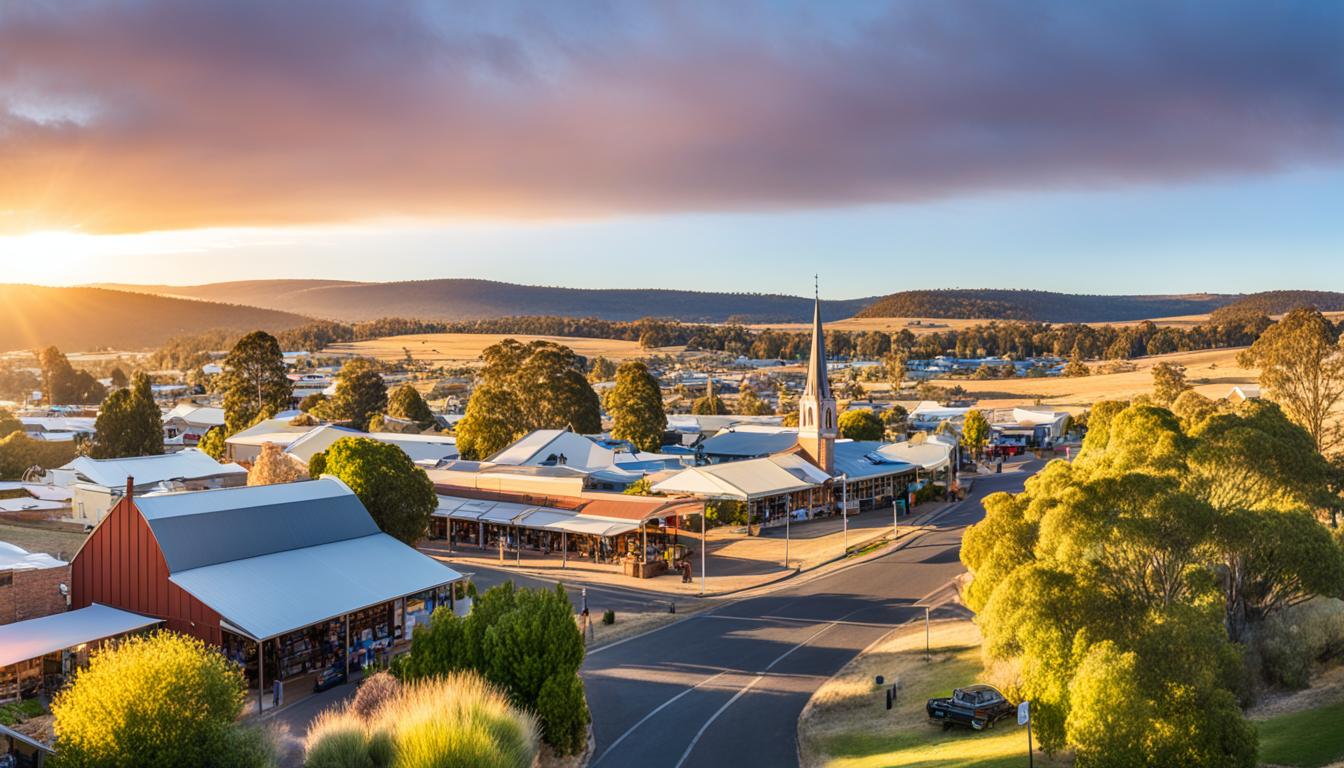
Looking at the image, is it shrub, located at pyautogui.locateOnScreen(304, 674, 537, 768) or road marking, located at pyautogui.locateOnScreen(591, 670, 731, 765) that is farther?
road marking, located at pyautogui.locateOnScreen(591, 670, 731, 765)

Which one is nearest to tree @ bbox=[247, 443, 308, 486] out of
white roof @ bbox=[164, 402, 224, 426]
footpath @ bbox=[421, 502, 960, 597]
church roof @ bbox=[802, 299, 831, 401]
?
footpath @ bbox=[421, 502, 960, 597]

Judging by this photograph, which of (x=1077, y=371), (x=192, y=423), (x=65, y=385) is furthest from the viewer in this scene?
(x=1077, y=371)

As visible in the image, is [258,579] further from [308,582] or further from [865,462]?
[865,462]

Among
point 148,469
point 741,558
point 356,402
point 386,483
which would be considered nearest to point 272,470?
point 386,483

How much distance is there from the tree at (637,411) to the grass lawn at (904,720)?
43052mm

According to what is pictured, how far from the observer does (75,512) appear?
53.3m

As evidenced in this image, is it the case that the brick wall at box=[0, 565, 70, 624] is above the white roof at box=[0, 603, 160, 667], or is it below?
above

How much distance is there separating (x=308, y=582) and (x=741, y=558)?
2281 cm

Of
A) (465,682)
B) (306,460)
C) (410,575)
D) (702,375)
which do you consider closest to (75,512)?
(306,460)

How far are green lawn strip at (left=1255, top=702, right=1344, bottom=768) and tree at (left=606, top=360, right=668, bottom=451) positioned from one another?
186 ft

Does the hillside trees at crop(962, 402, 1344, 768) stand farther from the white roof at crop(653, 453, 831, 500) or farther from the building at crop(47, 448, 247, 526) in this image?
the building at crop(47, 448, 247, 526)

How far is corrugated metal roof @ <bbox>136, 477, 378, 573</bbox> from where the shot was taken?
101 feet

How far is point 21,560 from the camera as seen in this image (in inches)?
1193

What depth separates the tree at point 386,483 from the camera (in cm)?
4134
